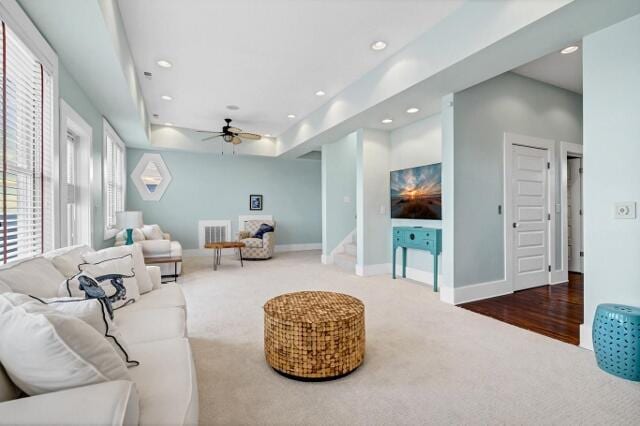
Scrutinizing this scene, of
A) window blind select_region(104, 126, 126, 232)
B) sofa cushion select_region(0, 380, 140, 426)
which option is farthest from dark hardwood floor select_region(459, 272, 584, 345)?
window blind select_region(104, 126, 126, 232)

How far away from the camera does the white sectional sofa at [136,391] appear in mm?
833

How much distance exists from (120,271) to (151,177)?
566 cm

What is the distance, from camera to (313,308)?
2.21 meters

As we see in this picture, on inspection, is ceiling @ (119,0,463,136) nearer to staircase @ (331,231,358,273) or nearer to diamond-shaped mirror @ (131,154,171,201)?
diamond-shaped mirror @ (131,154,171,201)

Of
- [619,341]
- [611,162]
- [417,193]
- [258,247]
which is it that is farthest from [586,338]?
[258,247]

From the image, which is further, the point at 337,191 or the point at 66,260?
the point at 337,191

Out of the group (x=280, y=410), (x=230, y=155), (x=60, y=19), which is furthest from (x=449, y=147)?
(x=230, y=155)

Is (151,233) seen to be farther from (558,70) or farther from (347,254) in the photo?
(558,70)

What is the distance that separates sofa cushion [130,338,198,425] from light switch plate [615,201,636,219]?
295cm

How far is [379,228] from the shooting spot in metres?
5.42

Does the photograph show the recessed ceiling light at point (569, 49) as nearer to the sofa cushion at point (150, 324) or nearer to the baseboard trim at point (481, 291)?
the baseboard trim at point (481, 291)

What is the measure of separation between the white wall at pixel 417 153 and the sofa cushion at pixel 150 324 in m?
3.61

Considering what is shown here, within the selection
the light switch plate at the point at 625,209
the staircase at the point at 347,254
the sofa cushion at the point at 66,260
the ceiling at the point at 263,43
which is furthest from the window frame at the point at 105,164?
the light switch plate at the point at 625,209

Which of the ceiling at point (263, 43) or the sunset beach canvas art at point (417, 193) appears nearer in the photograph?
the ceiling at point (263, 43)
